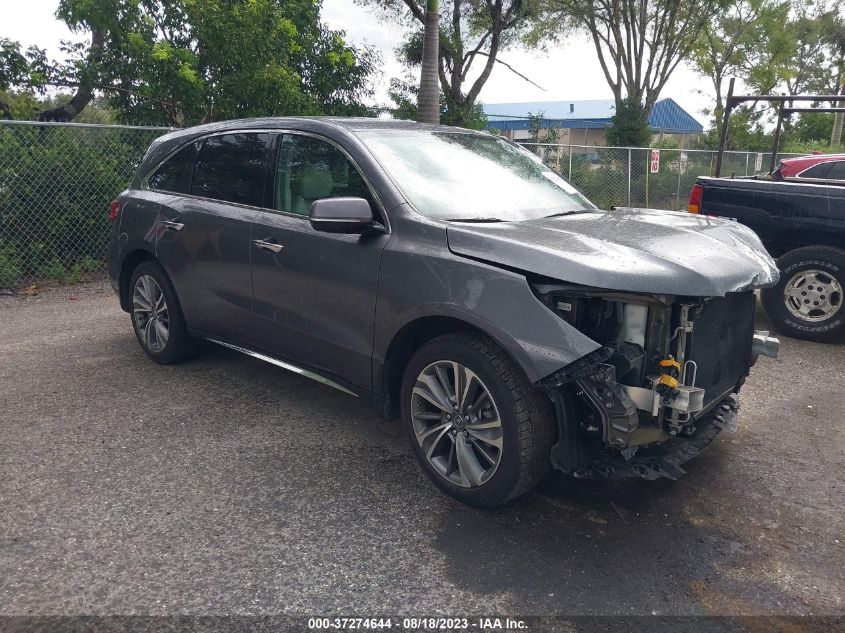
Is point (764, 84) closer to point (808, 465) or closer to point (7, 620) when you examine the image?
point (808, 465)

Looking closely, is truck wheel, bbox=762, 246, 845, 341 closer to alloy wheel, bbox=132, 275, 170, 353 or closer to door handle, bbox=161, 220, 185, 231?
door handle, bbox=161, 220, 185, 231

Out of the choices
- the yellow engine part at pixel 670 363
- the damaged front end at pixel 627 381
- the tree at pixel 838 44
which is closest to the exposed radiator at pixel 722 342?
the damaged front end at pixel 627 381

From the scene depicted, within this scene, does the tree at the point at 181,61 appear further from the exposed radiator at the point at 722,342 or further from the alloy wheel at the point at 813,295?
the exposed radiator at the point at 722,342

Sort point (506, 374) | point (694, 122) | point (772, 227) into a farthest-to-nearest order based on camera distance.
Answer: point (694, 122), point (772, 227), point (506, 374)

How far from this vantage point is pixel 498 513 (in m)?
3.57

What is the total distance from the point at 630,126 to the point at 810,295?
1984cm

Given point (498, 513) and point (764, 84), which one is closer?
point (498, 513)

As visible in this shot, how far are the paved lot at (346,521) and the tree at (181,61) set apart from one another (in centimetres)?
666

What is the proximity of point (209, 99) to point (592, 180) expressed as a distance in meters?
9.30

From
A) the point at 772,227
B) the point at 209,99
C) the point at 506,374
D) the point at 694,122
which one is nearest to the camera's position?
the point at 506,374

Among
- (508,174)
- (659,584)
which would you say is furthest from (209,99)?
(659,584)

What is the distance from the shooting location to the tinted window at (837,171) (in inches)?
420

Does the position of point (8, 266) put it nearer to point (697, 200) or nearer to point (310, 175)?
point (310, 175)

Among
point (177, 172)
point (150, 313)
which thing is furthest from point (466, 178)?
point (150, 313)
